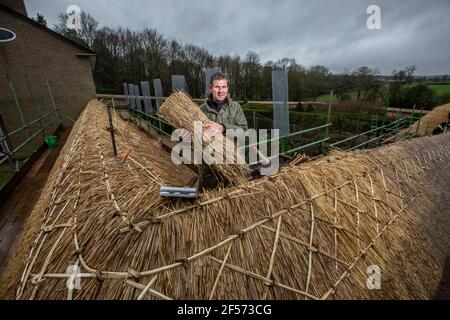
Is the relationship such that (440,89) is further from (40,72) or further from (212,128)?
(40,72)

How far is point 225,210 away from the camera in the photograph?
170 centimetres

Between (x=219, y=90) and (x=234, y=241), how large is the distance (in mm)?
2060

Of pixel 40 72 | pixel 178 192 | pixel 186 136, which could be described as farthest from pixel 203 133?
pixel 40 72

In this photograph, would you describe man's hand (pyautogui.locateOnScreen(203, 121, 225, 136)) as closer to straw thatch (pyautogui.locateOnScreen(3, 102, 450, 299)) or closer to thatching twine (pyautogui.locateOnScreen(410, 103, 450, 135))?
straw thatch (pyautogui.locateOnScreen(3, 102, 450, 299))

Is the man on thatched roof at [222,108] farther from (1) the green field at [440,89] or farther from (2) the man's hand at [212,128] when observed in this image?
(1) the green field at [440,89]

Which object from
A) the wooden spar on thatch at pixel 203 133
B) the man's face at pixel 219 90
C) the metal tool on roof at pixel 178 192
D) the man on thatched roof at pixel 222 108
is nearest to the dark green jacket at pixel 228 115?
the man on thatched roof at pixel 222 108

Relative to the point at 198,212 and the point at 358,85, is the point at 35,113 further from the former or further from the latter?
the point at 358,85

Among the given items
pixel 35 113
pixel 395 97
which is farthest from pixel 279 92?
pixel 395 97

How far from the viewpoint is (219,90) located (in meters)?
2.88

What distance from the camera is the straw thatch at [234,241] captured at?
1.36 meters

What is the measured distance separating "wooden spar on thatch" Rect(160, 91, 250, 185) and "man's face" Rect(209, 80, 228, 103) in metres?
0.46

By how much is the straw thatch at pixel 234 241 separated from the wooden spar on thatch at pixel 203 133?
172mm

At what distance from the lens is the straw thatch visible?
53.4 inches

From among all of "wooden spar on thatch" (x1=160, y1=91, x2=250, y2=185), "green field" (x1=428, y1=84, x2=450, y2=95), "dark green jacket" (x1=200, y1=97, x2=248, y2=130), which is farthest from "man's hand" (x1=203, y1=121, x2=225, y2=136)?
"green field" (x1=428, y1=84, x2=450, y2=95)
